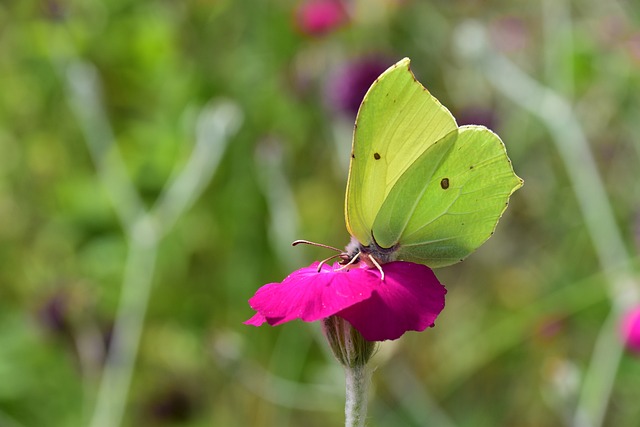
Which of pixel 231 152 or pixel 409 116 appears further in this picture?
pixel 231 152

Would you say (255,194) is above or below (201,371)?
above

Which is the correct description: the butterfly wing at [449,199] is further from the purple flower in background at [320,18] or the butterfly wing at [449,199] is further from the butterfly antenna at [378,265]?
the purple flower in background at [320,18]

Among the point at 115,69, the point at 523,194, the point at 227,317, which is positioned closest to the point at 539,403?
the point at 523,194

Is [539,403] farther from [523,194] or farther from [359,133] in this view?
[359,133]

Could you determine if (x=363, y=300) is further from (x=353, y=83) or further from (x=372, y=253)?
(x=353, y=83)

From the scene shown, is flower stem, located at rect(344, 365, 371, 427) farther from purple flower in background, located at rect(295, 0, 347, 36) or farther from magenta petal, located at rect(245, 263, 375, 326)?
purple flower in background, located at rect(295, 0, 347, 36)

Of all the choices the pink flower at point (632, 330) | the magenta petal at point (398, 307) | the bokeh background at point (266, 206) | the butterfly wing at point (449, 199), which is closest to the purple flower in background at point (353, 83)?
the bokeh background at point (266, 206)

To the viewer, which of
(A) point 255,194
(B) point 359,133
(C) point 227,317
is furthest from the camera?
(A) point 255,194
